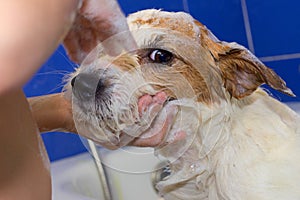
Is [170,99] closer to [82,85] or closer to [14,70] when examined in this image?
[82,85]

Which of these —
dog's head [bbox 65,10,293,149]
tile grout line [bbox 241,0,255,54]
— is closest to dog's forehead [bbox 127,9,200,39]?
dog's head [bbox 65,10,293,149]

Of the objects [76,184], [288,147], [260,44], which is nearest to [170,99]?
[288,147]

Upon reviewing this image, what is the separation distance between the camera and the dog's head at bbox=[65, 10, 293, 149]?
0.47 metres

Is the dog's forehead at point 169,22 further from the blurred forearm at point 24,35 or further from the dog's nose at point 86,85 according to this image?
the blurred forearm at point 24,35

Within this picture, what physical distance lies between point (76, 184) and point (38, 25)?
628 mm

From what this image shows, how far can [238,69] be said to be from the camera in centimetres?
55

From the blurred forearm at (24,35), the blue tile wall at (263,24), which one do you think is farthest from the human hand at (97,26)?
the blue tile wall at (263,24)

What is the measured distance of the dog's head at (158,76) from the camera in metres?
0.47

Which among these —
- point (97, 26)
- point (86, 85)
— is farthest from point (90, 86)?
point (97, 26)

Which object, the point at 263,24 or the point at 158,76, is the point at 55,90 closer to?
the point at 158,76

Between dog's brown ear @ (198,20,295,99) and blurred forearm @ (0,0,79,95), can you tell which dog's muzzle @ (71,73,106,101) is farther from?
blurred forearm @ (0,0,79,95)

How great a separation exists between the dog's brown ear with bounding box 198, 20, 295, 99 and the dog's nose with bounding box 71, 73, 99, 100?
134 millimetres

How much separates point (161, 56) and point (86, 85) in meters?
0.09

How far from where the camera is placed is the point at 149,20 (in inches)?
21.2
